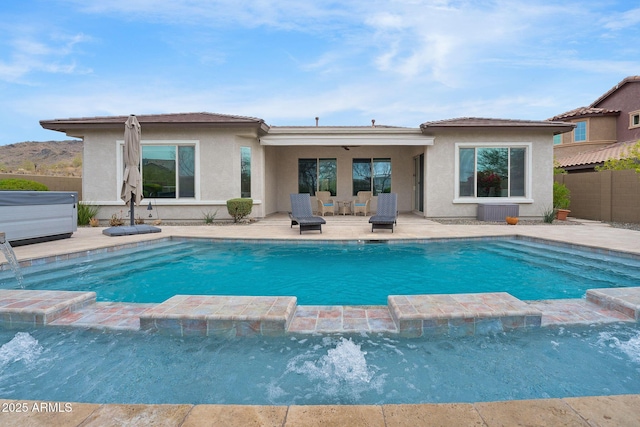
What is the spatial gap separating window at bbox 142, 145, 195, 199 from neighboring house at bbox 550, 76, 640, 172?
21947 millimetres

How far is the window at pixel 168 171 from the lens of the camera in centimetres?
1258

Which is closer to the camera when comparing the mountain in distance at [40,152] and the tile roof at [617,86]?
the tile roof at [617,86]

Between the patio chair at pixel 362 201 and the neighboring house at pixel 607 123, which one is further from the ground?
the neighboring house at pixel 607 123

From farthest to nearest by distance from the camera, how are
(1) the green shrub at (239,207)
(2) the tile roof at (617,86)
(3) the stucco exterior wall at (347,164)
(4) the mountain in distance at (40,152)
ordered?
(4) the mountain in distance at (40,152) → (2) the tile roof at (617,86) → (3) the stucco exterior wall at (347,164) → (1) the green shrub at (239,207)

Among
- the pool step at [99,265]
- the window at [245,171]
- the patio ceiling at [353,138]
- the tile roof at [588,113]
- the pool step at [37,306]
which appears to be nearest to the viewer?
the pool step at [37,306]

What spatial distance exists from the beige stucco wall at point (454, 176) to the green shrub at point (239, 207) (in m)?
6.87

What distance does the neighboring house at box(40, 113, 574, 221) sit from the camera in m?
12.4

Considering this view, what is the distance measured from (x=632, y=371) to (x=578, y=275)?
3.72m

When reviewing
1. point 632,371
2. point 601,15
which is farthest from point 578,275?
point 601,15

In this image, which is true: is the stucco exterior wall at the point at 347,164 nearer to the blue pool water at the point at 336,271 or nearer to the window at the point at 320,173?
the window at the point at 320,173

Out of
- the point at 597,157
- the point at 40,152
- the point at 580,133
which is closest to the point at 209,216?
the point at 597,157

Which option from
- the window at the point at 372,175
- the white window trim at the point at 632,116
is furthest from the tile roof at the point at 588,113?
the window at the point at 372,175

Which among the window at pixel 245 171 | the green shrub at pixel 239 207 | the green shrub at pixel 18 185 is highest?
the window at pixel 245 171

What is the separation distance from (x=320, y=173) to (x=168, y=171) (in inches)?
270
